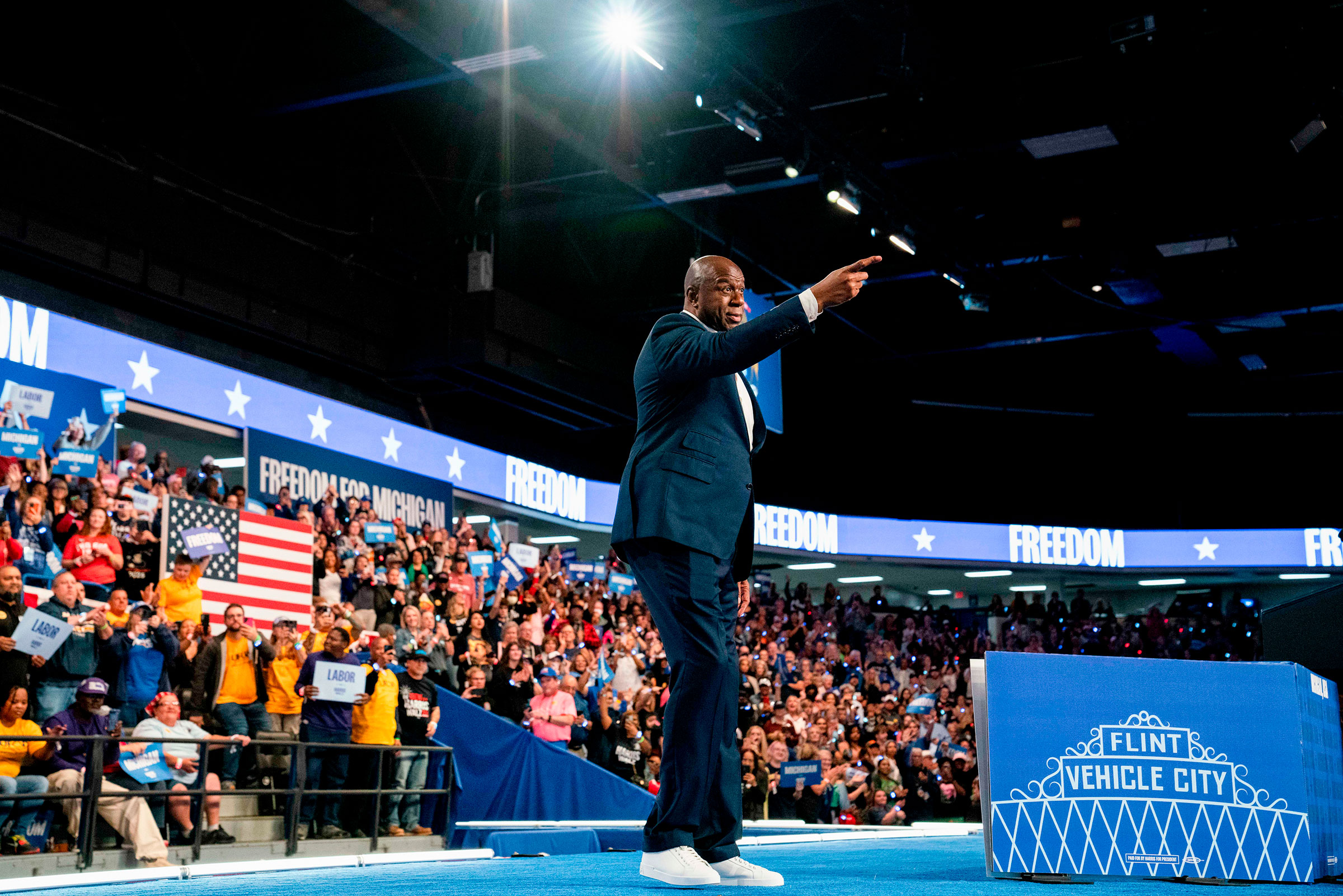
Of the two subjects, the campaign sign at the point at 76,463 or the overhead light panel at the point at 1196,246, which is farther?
the overhead light panel at the point at 1196,246

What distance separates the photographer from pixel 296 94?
11.3 meters

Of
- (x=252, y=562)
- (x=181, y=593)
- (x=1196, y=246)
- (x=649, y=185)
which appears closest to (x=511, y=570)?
(x=252, y=562)

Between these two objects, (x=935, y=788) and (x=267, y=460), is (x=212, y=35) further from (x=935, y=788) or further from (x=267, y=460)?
(x=935, y=788)

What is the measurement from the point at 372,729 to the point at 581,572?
732cm

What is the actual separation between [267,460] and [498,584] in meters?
2.78

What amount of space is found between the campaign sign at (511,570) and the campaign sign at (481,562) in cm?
13

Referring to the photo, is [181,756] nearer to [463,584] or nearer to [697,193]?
[463,584]

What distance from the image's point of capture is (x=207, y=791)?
6.58 metres

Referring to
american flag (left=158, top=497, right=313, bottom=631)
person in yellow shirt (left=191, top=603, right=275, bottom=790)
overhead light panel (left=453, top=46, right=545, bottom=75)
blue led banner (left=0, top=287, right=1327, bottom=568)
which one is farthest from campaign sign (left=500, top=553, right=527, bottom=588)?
overhead light panel (left=453, top=46, right=545, bottom=75)

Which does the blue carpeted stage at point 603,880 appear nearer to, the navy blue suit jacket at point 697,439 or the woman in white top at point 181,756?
the navy blue suit jacket at point 697,439

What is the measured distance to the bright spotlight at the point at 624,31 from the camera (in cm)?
906

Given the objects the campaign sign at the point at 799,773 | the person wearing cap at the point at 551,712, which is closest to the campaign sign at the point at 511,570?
the person wearing cap at the point at 551,712

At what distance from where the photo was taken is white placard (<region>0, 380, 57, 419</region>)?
9.14m

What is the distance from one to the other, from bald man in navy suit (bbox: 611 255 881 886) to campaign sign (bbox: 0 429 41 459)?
706cm
